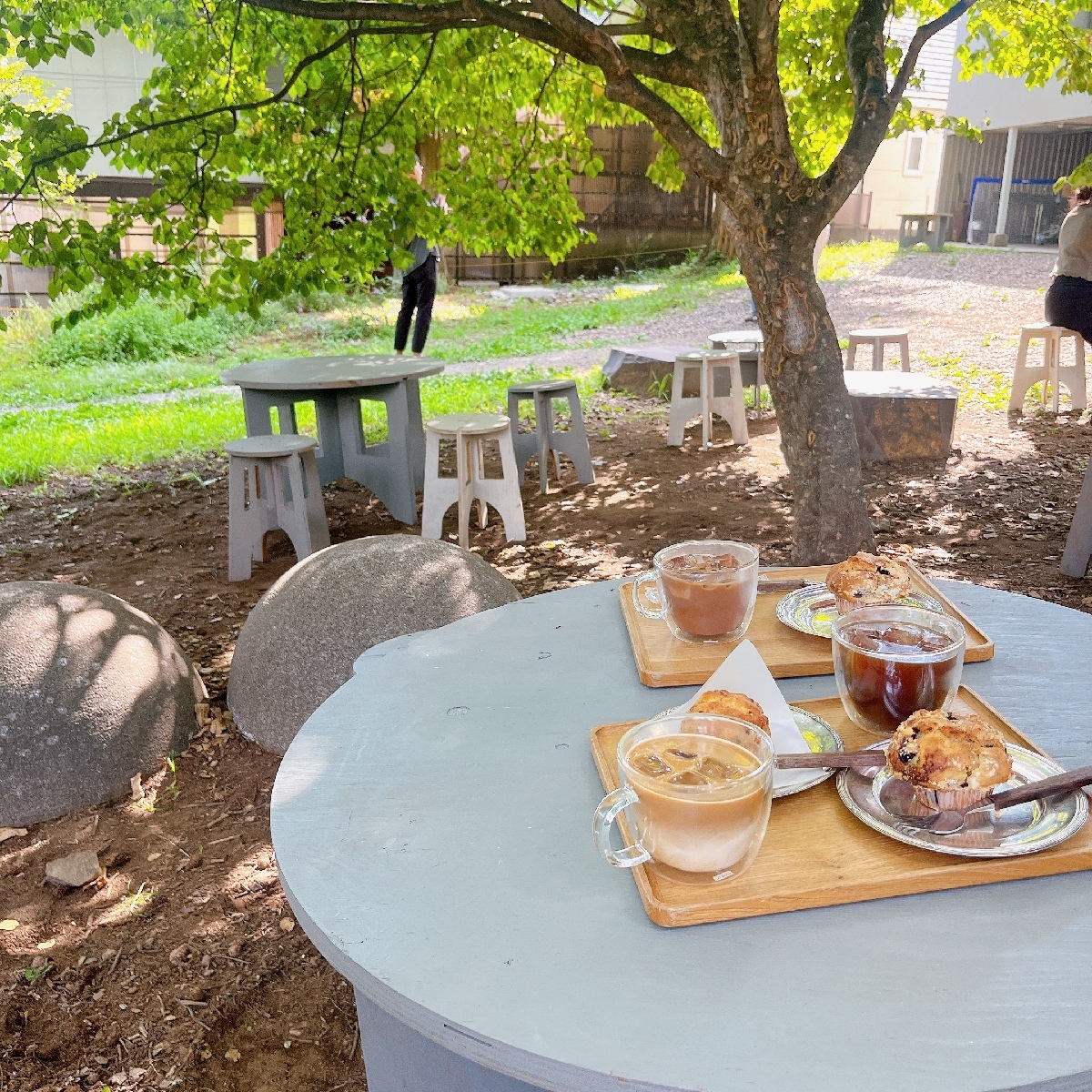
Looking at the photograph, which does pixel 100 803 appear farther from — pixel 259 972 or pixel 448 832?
pixel 448 832

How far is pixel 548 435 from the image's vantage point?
5988 millimetres

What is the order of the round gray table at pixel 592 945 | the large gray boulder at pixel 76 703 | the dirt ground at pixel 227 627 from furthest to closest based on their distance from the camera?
the large gray boulder at pixel 76 703 < the dirt ground at pixel 227 627 < the round gray table at pixel 592 945

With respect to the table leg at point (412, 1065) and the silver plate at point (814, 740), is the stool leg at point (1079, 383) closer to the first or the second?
the silver plate at point (814, 740)

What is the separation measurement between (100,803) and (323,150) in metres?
3.21

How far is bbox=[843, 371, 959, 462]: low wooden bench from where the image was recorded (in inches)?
245

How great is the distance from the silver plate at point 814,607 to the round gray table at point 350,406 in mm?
3661

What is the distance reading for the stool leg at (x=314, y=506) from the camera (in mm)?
4922

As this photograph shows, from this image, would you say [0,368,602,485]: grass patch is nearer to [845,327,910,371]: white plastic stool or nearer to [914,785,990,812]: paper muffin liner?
[845,327,910,371]: white plastic stool

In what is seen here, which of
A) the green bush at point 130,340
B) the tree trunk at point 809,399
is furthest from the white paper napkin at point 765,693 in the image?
the green bush at point 130,340

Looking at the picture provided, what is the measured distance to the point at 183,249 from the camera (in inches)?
173

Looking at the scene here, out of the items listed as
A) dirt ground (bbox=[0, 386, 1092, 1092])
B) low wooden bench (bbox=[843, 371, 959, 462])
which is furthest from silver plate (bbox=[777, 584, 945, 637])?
low wooden bench (bbox=[843, 371, 959, 462])

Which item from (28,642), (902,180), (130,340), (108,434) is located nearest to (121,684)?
(28,642)

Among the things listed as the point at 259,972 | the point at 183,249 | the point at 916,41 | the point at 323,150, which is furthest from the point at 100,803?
the point at 916,41

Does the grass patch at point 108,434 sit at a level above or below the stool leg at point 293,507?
below
